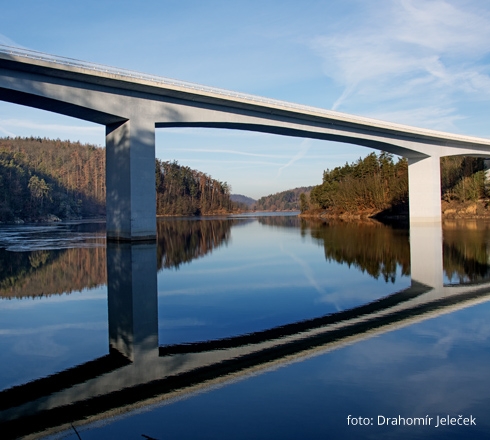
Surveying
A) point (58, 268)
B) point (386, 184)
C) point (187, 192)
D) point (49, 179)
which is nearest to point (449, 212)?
point (386, 184)

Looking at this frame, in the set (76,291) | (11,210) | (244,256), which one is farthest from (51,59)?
(11,210)

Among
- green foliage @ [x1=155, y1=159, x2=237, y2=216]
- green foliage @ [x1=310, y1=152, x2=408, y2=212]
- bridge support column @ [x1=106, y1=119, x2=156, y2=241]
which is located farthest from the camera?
green foliage @ [x1=155, y1=159, x2=237, y2=216]

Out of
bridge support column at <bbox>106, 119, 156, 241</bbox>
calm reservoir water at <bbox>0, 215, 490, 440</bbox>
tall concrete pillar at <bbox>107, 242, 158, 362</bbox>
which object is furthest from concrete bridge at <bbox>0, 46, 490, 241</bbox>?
calm reservoir water at <bbox>0, 215, 490, 440</bbox>

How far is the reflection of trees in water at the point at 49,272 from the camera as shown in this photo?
1082 cm

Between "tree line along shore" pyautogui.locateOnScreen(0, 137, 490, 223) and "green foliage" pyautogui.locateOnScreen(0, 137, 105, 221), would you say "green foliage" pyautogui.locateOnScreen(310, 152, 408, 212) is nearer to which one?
"tree line along shore" pyautogui.locateOnScreen(0, 137, 490, 223)

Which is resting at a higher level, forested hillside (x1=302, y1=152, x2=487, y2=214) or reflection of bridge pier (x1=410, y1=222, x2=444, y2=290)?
forested hillside (x1=302, y1=152, x2=487, y2=214)

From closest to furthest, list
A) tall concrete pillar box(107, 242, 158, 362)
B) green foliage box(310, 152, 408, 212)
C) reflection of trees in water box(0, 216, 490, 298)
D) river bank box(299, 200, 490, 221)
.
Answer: tall concrete pillar box(107, 242, 158, 362) < reflection of trees in water box(0, 216, 490, 298) < river bank box(299, 200, 490, 221) < green foliage box(310, 152, 408, 212)

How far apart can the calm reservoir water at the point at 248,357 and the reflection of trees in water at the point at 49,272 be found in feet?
0.41

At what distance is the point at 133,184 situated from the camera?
79.5 feet

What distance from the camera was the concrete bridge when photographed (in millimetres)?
21000

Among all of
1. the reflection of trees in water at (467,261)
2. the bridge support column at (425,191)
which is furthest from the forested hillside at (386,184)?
the reflection of trees in water at (467,261)

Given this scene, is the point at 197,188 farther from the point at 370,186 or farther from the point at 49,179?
the point at 370,186

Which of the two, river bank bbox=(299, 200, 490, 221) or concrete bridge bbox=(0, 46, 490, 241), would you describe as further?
river bank bbox=(299, 200, 490, 221)

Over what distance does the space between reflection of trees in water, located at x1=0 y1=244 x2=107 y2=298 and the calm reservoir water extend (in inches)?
4.9
